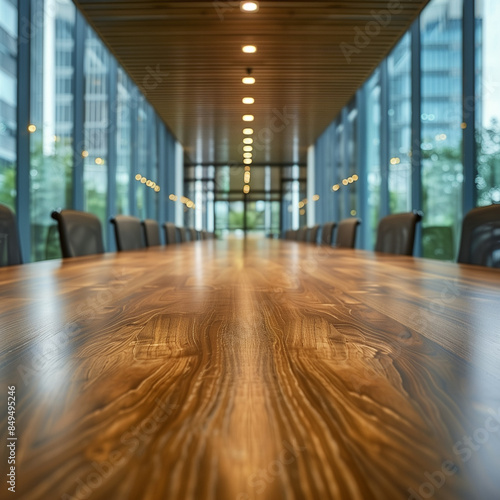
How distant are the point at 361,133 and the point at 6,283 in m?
6.47

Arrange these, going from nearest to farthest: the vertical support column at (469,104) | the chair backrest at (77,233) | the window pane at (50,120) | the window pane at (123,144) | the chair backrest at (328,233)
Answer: the chair backrest at (77,233) → the vertical support column at (469,104) → the window pane at (50,120) → the chair backrest at (328,233) → the window pane at (123,144)

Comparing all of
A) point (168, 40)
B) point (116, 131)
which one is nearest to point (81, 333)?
point (168, 40)

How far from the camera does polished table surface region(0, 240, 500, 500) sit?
16 centimetres

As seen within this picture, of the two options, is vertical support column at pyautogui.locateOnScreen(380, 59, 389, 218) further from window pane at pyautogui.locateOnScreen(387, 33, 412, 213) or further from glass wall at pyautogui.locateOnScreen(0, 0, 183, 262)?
glass wall at pyautogui.locateOnScreen(0, 0, 183, 262)

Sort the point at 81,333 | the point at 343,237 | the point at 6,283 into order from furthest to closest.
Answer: the point at 343,237, the point at 6,283, the point at 81,333

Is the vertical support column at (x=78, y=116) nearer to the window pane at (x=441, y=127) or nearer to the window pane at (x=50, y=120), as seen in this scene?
the window pane at (x=50, y=120)

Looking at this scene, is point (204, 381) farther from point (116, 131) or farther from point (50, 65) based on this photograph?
point (116, 131)

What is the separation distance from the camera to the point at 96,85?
525 centimetres
